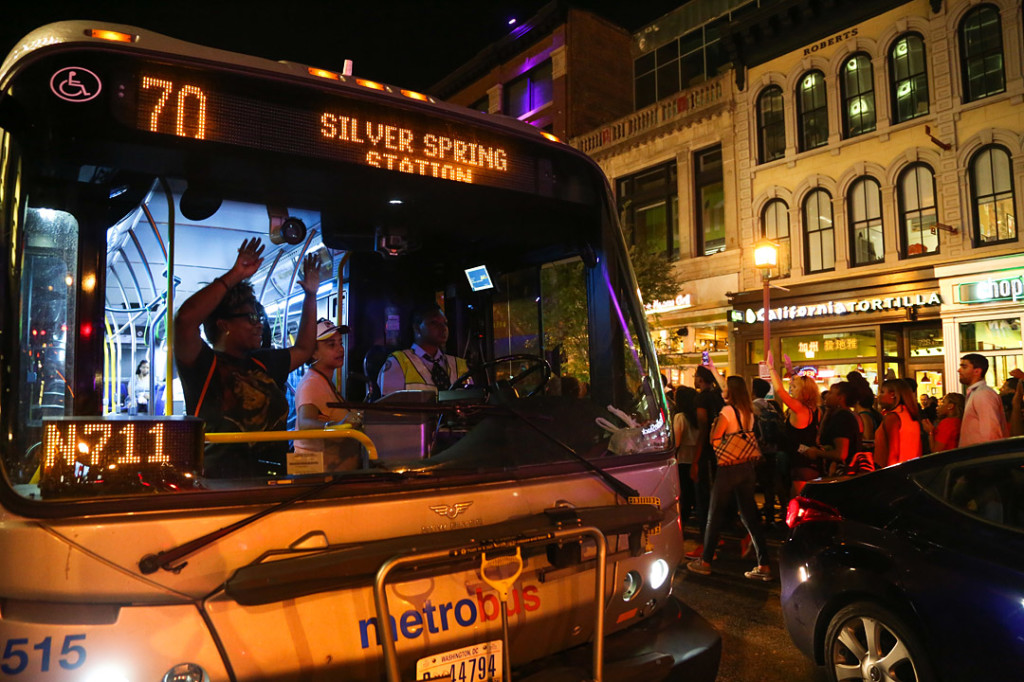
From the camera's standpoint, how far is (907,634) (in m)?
3.24

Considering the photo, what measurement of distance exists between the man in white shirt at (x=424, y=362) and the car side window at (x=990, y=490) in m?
2.67

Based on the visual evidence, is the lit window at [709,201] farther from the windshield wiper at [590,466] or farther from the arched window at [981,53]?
the windshield wiper at [590,466]

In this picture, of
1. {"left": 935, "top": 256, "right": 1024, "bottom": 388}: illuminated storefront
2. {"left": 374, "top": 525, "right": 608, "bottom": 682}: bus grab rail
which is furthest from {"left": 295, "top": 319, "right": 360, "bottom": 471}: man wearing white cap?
{"left": 935, "top": 256, "right": 1024, "bottom": 388}: illuminated storefront

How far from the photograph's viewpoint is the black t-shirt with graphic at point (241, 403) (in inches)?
97.5

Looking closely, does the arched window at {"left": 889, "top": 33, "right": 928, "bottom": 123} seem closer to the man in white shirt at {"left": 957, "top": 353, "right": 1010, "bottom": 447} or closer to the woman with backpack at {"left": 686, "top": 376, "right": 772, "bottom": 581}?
the man in white shirt at {"left": 957, "top": 353, "right": 1010, "bottom": 447}

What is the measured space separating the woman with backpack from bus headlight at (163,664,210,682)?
5267 mm

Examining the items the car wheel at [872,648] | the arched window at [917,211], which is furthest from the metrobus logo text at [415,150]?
the arched window at [917,211]

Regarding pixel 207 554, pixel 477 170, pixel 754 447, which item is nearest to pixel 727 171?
pixel 754 447

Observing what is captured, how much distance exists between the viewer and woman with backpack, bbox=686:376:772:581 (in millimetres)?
6336

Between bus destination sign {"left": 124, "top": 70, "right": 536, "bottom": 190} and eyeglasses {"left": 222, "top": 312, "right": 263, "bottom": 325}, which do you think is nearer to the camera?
bus destination sign {"left": 124, "top": 70, "right": 536, "bottom": 190}

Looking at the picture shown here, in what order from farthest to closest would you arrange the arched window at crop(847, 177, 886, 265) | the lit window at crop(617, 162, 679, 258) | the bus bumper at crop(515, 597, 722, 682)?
the lit window at crop(617, 162, 679, 258) → the arched window at crop(847, 177, 886, 265) → the bus bumper at crop(515, 597, 722, 682)

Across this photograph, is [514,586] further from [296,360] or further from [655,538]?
[296,360]

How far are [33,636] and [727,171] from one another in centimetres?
1923

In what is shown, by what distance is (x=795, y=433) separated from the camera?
307 inches
